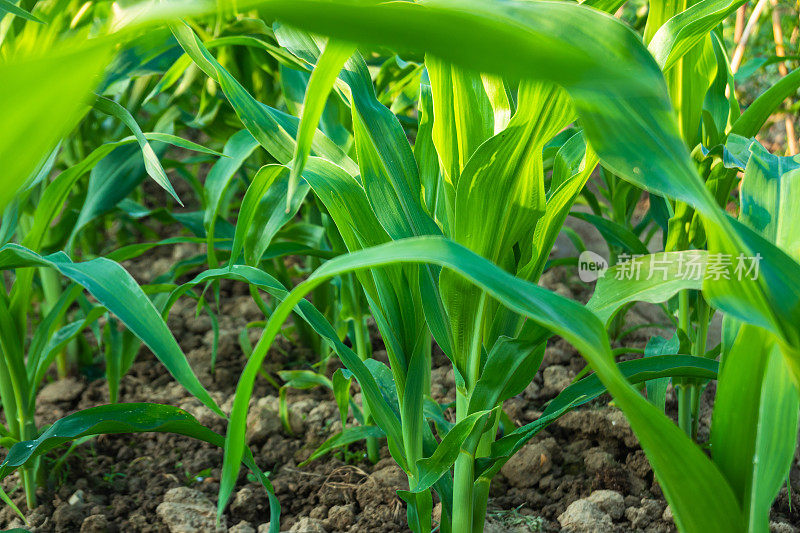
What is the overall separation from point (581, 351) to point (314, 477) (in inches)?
26.2

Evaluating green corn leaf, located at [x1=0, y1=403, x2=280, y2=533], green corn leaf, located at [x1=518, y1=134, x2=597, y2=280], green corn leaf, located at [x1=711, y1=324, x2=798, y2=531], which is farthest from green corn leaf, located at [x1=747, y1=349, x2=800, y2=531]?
green corn leaf, located at [x1=0, y1=403, x2=280, y2=533]

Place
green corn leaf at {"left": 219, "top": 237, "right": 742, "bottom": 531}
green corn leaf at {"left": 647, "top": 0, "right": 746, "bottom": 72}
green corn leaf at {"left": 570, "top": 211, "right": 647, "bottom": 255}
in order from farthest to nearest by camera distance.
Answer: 1. green corn leaf at {"left": 570, "top": 211, "right": 647, "bottom": 255}
2. green corn leaf at {"left": 647, "top": 0, "right": 746, "bottom": 72}
3. green corn leaf at {"left": 219, "top": 237, "right": 742, "bottom": 531}

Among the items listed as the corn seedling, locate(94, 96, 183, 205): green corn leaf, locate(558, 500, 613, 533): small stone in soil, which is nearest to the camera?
the corn seedling

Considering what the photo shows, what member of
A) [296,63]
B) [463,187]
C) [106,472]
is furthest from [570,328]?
[106,472]

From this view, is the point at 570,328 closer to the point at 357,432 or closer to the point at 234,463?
the point at 234,463

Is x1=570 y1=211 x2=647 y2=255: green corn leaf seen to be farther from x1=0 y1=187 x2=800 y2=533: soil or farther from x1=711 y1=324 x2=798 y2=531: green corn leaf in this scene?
x1=711 y1=324 x2=798 y2=531: green corn leaf

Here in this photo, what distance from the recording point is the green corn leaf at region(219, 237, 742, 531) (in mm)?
444

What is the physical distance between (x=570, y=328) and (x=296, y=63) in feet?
1.88

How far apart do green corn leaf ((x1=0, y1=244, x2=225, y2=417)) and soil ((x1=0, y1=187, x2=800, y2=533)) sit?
1.37 ft

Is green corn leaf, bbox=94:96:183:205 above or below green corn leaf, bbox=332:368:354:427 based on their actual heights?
above

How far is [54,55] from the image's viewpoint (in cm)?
22

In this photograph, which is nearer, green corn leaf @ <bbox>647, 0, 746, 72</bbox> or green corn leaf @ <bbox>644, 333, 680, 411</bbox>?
green corn leaf @ <bbox>647, 0, 746, 72</bbox>

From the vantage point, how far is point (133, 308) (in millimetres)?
565
